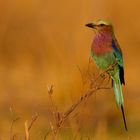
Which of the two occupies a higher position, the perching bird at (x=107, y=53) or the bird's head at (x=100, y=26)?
the bird's head at (x=100, y=26)

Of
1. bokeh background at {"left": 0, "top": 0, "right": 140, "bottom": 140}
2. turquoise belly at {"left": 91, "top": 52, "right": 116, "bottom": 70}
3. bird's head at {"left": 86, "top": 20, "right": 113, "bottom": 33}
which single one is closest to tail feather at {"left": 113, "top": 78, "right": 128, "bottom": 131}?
turquoise belly at {"left": 91, "top": 52, "right": 116, "bottom": 70}

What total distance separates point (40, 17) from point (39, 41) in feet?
1.23

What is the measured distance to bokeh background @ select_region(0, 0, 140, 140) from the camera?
11.2 m

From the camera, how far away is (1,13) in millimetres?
12398

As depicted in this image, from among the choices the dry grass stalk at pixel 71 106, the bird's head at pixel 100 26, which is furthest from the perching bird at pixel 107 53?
the dry grass stalk at pixel 71 106

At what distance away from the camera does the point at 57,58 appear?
12.9 metres

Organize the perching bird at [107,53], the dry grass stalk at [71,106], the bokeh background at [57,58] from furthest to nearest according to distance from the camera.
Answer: the bokeh background at [57,58] < the perching bird at [107,53] < the dry grass stalk at [71,106]

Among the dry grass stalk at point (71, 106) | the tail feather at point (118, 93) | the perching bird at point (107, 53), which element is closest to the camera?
the dry grass stalk at point (71, 106)

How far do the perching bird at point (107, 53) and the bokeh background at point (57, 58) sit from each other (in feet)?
3.29

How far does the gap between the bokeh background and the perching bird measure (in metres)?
1.00

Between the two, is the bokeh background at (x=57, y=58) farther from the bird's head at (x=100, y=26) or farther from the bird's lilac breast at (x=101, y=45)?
the bird's head at (x=100, y=26)

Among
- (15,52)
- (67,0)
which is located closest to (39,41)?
(15,52)

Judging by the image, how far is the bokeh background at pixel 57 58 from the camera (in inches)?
440

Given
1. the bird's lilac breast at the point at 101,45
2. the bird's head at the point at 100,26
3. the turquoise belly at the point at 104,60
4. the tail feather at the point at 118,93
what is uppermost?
the bird's head at the point at 100,26
